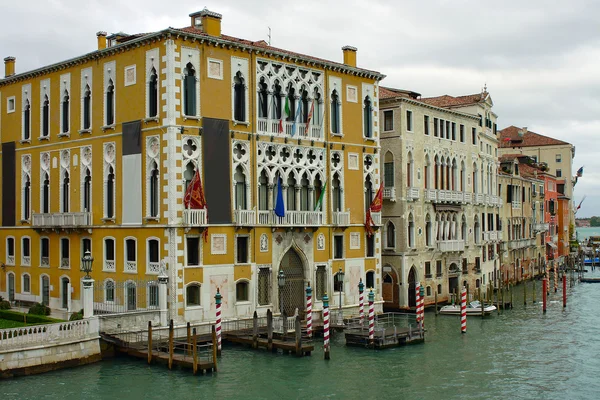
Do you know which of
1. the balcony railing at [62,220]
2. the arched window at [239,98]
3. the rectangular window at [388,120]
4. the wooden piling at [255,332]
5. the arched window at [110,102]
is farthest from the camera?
the rectangular window at [388,120]

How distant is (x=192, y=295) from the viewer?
27.3 metres

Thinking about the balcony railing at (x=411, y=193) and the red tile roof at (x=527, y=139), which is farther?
the red tile roof at (x=527, y=139)

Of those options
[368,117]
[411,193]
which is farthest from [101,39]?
[411,193]

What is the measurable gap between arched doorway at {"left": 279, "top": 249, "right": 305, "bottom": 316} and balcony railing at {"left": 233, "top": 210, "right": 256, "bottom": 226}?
2596mm

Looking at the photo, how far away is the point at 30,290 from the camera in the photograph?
33.2 meters

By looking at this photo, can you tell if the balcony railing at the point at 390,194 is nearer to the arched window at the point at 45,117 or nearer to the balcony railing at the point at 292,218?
the balcony railing at the point at 292,218

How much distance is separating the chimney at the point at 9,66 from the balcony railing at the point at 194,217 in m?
14.8

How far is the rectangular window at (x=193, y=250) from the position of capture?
27078mm

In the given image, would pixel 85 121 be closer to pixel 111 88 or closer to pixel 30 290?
pixel 111 88

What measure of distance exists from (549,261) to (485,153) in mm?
23145

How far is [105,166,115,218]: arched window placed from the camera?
29.2 meters

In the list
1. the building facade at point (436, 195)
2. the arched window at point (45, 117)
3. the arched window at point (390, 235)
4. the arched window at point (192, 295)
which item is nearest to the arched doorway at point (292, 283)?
the arched window at point (192, 295)

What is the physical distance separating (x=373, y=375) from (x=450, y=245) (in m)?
18.9

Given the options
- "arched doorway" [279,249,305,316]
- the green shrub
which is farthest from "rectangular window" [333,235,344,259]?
the green shrub
